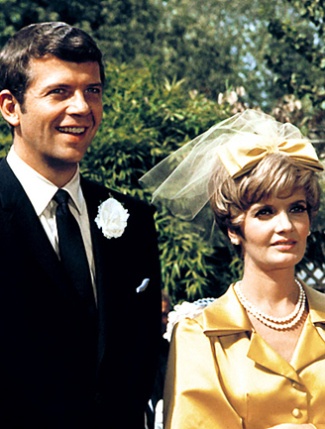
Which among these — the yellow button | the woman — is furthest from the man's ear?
the yellow button

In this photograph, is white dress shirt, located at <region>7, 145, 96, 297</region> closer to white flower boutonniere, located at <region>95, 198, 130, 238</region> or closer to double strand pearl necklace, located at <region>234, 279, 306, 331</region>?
white flower boutonniere, located at <region>95, 198, 130, 238</region>

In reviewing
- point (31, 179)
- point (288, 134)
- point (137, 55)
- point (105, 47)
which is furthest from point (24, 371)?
point (137, 55)

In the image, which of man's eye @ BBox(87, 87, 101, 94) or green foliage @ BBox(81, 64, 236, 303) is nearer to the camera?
man's eye @ BBox(87, 87, 101, 94)

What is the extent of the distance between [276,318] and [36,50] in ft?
4.41

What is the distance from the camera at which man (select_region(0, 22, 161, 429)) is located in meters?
3.03

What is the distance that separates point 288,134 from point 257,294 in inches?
26.4

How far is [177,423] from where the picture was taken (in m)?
3.12

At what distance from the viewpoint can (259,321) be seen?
10.6ft

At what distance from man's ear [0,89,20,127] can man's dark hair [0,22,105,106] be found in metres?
0.02

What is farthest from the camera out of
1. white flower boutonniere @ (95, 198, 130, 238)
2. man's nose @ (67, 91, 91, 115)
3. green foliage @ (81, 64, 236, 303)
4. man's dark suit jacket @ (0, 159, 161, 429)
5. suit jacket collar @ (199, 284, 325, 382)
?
green foliage @ (81, 64, 236, 303)

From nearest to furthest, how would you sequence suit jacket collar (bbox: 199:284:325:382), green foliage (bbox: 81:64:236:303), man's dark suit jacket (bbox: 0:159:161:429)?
man's dark suit jacket (bbox: 0:159:161:429), suit jacket collar (bbox: 199:284:325:382), green foliage (bbox: 81:64:236:303)

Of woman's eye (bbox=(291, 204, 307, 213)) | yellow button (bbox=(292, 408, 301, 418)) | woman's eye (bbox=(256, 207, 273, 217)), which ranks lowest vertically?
yellow button (bbox=(292, 408, 301, 418))

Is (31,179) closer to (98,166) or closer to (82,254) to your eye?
(82,254)

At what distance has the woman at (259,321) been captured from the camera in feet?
10.1
